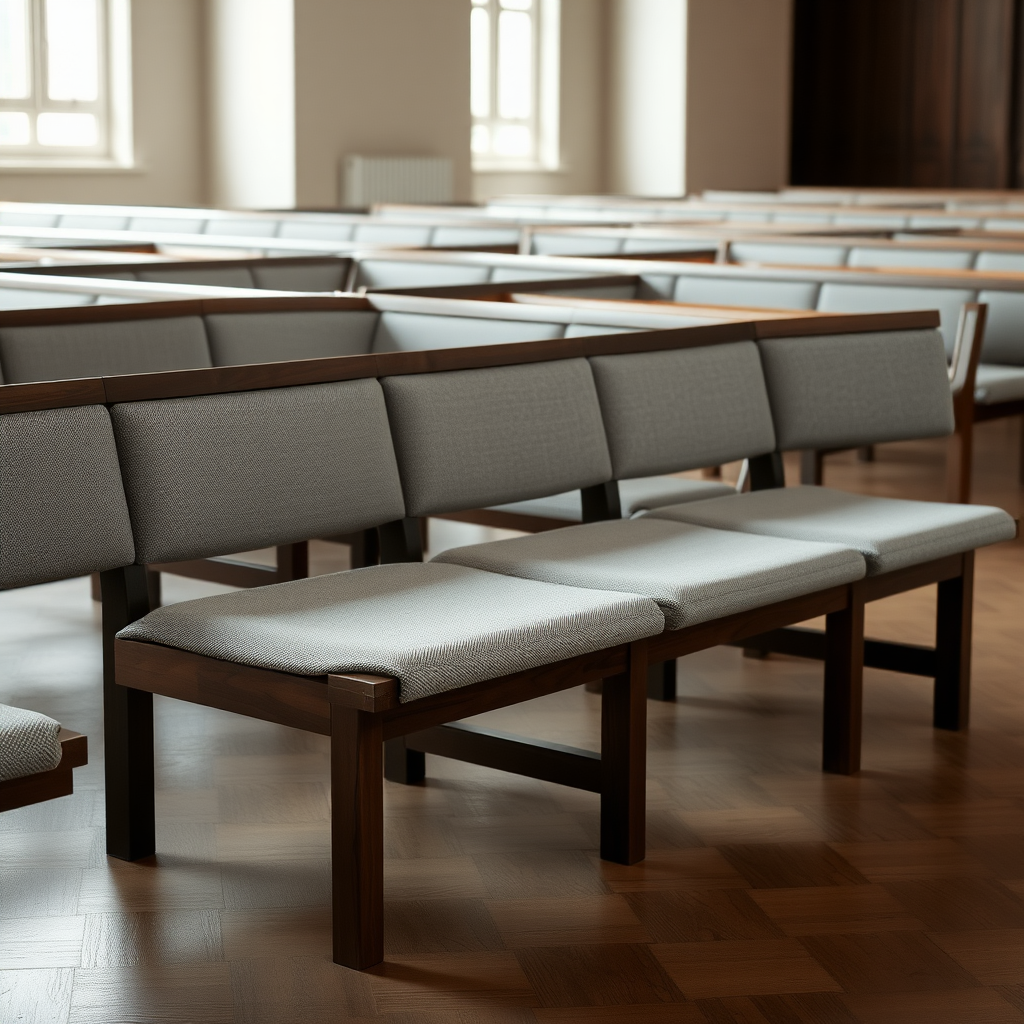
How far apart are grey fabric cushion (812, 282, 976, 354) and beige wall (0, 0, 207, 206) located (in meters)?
7.23

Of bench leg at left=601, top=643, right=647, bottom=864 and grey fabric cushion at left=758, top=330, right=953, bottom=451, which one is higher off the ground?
grey fabric cushion at left=758, top=330, right=953, bottom=451

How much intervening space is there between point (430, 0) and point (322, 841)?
10446 mm

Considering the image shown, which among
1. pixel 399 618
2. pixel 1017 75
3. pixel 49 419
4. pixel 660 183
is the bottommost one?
pixel 399 618

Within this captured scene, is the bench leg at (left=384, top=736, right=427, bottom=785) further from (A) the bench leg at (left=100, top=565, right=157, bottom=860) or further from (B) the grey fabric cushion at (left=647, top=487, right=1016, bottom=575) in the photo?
(B) the grey fabric cushion at (left=647, top=487, right=1016, bottom=575)

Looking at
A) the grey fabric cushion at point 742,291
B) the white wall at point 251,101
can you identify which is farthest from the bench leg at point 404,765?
the white wall at point 251,101

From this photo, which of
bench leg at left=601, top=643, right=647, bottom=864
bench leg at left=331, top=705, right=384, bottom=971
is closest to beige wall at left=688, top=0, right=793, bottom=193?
bench leg at left=601, top=643, right=647, bottom=864

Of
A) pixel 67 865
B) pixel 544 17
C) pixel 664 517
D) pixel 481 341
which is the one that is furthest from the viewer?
pixel 544 17

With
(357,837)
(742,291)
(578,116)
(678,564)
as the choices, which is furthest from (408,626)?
(578,116)

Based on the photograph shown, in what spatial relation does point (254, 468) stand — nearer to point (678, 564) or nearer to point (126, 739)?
point (126, 739)

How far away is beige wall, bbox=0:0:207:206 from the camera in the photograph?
11180 millimetres

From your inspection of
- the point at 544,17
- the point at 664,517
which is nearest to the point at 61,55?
the point at 544,17

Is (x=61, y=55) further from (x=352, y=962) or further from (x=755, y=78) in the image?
(x=352, y=962)

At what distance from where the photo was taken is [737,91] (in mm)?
14617

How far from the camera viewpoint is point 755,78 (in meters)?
14.7
